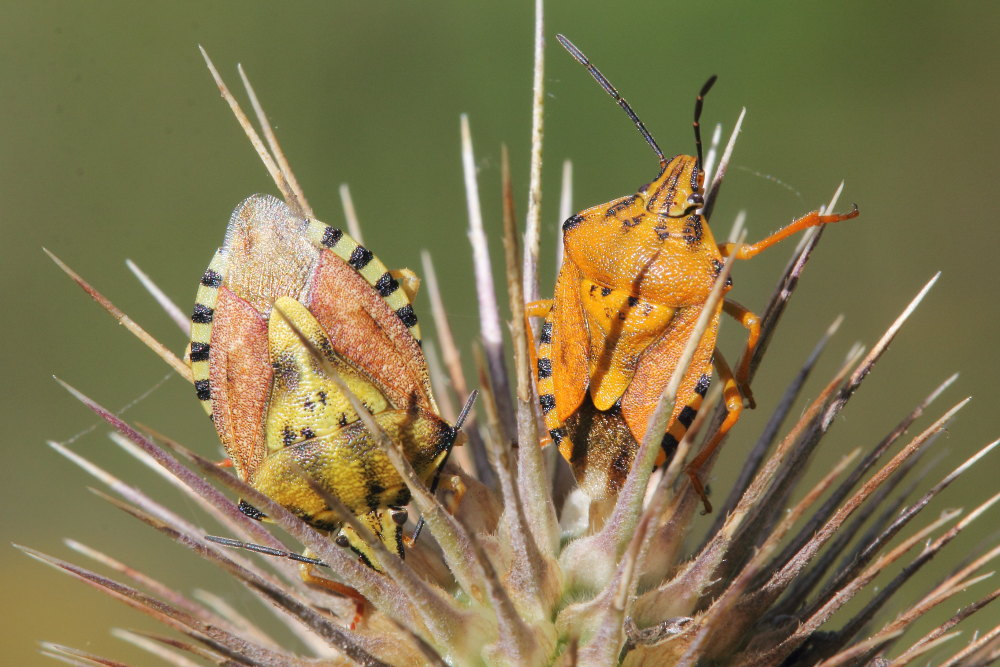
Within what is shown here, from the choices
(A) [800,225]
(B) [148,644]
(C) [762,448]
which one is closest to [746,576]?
(C) [762,448]

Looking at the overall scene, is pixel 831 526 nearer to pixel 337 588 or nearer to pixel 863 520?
pixel 863 520

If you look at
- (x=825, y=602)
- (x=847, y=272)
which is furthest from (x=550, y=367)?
(x=847, y=272)

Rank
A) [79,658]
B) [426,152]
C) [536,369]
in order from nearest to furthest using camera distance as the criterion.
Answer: [79,658] → [536,369] → [426,152]

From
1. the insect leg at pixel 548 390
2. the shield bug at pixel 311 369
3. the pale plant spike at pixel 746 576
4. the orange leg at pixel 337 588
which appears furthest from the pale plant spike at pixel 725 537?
the orange leg at pixel 337 588

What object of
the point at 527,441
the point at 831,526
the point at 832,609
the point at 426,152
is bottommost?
the point at 832,609

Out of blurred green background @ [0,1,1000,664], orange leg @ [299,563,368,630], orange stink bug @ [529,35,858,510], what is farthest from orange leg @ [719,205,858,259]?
blurred green background @ [0,1,1000,664]

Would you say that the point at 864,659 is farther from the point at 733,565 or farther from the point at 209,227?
the point at 209,227

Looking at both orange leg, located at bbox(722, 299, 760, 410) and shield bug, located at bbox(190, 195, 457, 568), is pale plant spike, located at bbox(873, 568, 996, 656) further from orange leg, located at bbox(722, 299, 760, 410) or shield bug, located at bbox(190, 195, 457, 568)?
shield bug, located at bbox(190, 195, 457, 568)
